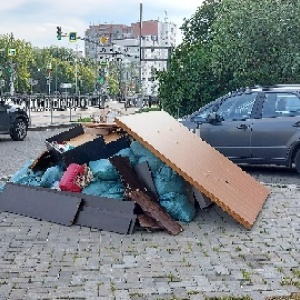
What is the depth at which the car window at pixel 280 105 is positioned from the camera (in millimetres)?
11711

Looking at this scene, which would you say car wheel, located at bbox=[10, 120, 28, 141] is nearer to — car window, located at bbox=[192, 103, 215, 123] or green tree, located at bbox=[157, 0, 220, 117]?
green tree, located at bbox=[157, 0, 220, 117]

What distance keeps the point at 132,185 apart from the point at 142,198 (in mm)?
345

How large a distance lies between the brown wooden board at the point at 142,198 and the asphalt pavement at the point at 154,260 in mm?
146

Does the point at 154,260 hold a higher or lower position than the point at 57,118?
higher

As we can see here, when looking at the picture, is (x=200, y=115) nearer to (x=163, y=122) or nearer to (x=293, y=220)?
(x=163, y=122)

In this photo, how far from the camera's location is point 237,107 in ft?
40.4

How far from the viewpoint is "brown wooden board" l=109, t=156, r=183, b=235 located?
23.3 feet

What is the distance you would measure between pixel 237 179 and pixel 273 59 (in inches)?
563

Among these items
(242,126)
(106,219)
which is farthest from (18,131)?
(106,219)

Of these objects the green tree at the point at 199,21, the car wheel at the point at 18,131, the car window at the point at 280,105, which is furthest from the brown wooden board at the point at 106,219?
the green tree at the point at 199,21

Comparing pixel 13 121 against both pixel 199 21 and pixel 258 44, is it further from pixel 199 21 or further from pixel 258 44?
pixel 199 21

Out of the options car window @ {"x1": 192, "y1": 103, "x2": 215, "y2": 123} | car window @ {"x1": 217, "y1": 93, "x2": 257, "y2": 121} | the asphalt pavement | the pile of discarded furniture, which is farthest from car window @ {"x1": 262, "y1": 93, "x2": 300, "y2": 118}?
the asphalt pavement

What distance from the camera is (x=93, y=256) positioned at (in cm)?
611

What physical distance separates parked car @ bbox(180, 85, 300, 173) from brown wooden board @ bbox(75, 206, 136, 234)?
5339 millimetres
